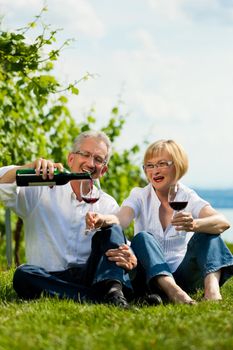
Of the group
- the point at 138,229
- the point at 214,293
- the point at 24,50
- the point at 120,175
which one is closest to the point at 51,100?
the point at 120,175

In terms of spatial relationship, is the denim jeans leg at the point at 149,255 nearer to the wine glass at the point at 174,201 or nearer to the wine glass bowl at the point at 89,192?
the wine glass at the point at 174,201

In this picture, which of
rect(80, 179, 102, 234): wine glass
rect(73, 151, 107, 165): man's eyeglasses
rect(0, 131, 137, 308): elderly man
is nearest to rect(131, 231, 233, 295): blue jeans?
rect(0, 131, 137, 308): elderly man

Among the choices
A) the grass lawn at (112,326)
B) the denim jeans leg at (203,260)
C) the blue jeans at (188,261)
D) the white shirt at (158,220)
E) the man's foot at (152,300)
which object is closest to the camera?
the grass lawn at (112,326)

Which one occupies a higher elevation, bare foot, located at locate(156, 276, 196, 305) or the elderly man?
the elderly man

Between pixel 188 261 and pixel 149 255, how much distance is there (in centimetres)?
36

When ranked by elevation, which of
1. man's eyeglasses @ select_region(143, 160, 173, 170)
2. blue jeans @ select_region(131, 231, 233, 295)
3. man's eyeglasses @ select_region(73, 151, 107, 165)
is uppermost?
man's eyeglasses @ select_region(73, 151, 107, 165)

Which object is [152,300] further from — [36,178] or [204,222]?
[36,178]

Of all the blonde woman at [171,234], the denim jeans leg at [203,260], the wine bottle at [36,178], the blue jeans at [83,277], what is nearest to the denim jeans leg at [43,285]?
the blue jeans at [83,277]

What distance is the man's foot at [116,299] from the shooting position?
5211 millimetres

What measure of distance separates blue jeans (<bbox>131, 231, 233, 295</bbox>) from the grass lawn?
0.47 metres

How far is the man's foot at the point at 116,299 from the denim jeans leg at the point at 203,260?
0.65 metres

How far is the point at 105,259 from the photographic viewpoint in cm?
552

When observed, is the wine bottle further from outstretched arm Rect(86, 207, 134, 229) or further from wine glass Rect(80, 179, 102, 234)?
outstretched arm Rect(86, 207, 134, 229)

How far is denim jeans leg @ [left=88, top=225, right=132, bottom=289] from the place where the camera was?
5.48m
